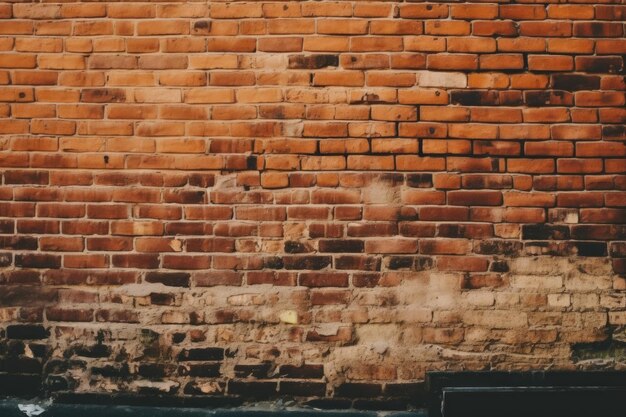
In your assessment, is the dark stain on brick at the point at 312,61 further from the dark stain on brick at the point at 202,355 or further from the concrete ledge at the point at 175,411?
the concrete ledge at the point at 175,411

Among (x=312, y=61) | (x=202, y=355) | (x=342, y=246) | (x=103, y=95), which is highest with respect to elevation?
(x=312, y=61)

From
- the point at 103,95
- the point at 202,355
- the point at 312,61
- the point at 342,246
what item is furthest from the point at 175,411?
the point at 312,61

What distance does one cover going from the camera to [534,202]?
2105mm

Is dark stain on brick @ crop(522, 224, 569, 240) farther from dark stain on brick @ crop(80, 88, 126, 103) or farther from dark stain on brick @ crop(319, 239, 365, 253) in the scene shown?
dark stain on brick @ crop(80, 88, 126, 103)

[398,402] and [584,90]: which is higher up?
[584,90]

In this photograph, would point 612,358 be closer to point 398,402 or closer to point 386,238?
point 398,402

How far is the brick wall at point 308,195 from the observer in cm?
211

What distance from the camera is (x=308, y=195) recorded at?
212cm

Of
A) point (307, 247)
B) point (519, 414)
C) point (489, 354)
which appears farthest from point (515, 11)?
point (519, 414)

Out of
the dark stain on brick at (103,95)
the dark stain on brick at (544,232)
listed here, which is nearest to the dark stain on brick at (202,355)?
the dark stain on brick at (103,95)

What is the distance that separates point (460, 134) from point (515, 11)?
2.15 feet

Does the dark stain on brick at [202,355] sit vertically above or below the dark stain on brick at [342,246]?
below

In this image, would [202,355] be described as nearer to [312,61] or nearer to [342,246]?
[342,246]

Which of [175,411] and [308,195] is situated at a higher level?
[308,195]
